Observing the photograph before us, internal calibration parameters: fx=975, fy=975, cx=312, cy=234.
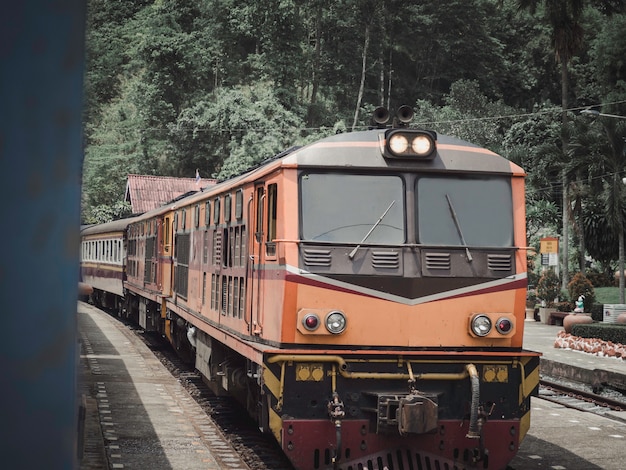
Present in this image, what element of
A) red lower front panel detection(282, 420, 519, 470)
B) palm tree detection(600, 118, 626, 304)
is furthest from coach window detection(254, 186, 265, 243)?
palm tree detection(600, 118, 626, 304)

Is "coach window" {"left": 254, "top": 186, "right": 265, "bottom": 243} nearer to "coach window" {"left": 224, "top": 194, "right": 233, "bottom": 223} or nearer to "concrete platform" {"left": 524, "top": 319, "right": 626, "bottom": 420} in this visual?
"coach window" {"left": 224, "top": 194, "right": 233, "bottom": 223}

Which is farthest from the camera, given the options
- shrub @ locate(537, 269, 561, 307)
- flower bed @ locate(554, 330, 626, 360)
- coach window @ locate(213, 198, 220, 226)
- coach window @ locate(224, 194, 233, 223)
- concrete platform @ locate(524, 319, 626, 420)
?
shrub @ locate(537, 269, 561, 307)

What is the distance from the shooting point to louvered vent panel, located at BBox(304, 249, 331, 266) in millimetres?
7688

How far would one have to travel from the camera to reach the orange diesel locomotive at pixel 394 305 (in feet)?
24.9

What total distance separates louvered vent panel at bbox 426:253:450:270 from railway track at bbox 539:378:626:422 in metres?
6.02

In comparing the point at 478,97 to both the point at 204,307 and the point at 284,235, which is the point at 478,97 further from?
the point at 284,235

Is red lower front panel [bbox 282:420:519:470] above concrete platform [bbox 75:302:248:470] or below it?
above

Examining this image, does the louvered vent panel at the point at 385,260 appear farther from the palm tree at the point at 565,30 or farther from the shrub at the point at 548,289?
the palm tree at the point at 565,30

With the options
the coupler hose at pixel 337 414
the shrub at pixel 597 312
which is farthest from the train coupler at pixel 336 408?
the shrub at pixel 597 312

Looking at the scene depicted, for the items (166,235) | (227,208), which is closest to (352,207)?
(227,208)

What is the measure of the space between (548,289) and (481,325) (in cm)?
2592

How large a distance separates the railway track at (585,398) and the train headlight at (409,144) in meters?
6.44

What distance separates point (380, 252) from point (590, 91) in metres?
52.9

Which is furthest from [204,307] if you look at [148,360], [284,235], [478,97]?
[478,97]
